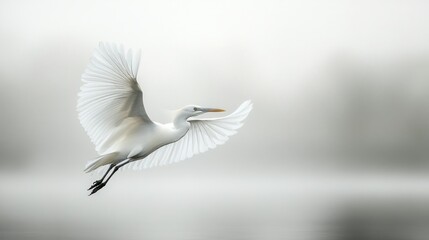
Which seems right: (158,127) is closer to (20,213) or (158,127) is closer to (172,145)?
(172,145)

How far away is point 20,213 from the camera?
1148 centimetres

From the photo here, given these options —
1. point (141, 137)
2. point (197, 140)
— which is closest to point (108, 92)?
point (141, 137)

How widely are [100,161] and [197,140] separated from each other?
Result: 43.1 inches

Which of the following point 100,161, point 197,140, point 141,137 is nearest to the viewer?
point 100,161

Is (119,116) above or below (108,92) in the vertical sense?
below

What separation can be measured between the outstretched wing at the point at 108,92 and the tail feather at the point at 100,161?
26 centimetres

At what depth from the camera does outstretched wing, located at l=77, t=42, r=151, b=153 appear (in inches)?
209

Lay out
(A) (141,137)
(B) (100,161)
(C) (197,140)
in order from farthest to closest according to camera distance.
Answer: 1. (C) (197,140)
2. (A) (141,137)
3. (B) (100,161)

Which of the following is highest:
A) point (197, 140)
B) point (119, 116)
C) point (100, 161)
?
point (119, 116)

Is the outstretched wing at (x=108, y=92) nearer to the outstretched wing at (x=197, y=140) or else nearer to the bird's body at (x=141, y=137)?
the bird's body at (x=141, y=137)

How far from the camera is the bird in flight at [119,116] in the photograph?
211 inches

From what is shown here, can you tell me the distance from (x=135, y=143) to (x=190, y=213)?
21.9ft

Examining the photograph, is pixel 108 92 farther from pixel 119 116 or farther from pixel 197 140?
pixel 197 140

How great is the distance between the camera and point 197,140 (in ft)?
21.1
